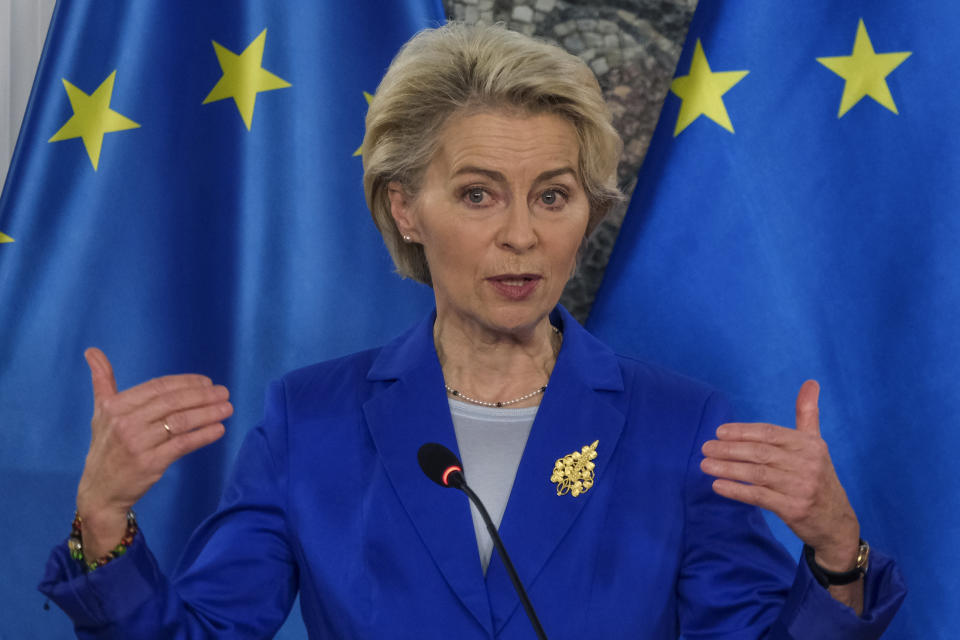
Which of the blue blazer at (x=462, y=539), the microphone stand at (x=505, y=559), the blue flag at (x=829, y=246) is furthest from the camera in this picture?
the blue flag at (x=829, y=246)

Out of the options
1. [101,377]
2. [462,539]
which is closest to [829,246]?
[462,539]

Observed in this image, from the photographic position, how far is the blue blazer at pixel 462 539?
1.57m

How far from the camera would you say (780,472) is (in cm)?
136

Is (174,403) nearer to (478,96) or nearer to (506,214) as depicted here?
(506,214)

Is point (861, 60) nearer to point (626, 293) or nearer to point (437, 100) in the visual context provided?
point (626, 293)

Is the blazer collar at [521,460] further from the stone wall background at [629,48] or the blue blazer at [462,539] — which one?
the stone wall background at [629,48]

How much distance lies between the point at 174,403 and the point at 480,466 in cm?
52

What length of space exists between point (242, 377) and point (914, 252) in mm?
1375

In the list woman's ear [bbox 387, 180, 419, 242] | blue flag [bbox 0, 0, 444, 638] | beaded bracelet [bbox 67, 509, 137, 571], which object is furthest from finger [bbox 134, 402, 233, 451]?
blue flag [bbox 0, 0, 444, 638]

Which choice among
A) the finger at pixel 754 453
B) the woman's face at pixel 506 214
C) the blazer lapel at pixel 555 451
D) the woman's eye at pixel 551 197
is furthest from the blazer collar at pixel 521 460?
the finger at pixel 754 453

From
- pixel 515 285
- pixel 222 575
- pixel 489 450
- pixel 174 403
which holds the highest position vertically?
pixel 515 285

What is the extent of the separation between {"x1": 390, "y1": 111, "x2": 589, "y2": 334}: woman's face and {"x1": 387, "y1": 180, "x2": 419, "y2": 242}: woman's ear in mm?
97

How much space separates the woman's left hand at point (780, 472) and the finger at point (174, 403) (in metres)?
0.62

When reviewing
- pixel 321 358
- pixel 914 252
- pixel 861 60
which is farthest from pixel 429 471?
pixel 861 60
